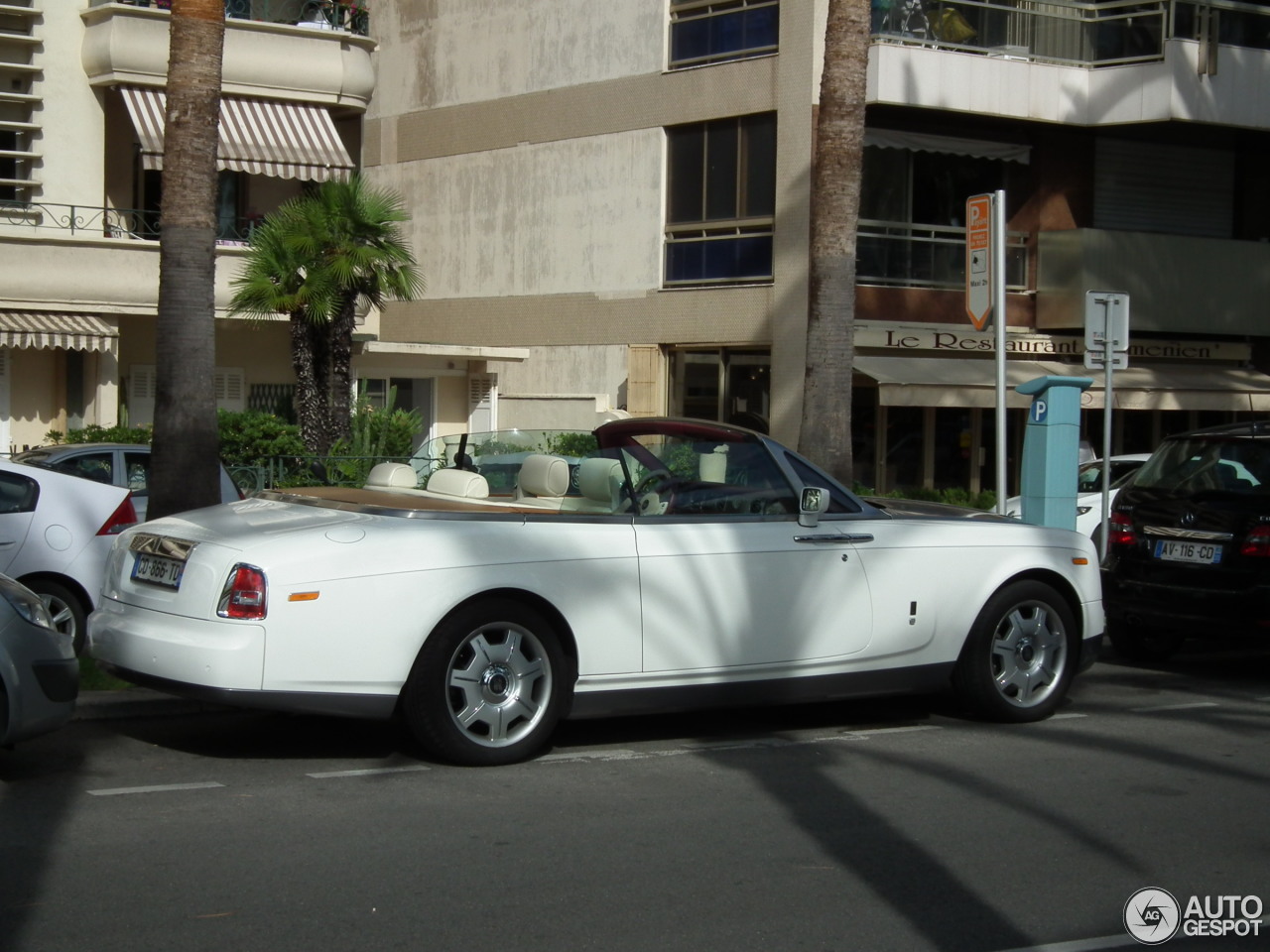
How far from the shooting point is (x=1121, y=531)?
10.9 metres

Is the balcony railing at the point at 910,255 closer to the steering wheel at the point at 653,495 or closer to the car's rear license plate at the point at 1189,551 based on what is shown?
the car's rear license plate at the point at 1189,551

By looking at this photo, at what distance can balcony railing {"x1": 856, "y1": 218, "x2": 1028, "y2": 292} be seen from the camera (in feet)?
Answer: 75.3

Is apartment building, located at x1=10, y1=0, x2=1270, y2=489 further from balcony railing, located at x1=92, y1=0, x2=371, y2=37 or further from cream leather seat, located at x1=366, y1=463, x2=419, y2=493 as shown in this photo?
cream leather seat, located at x1=366, y1=463, x2=419, y2=493

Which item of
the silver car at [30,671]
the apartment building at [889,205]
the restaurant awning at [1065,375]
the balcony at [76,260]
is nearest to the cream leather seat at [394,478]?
the silver car at [30,671]

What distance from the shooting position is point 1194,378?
2450 centimetres

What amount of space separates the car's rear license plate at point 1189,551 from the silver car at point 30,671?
721 centimetres

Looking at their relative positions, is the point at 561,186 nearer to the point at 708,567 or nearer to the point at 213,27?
the point at 213,27

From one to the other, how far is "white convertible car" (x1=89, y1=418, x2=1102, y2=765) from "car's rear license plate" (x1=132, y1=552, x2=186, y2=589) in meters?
0.01

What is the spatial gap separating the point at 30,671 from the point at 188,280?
16.5ft

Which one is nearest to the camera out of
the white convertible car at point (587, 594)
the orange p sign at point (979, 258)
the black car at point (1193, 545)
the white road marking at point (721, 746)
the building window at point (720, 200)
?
the white convertible car at point (587, 594)

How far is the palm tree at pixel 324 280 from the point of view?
18438 mm

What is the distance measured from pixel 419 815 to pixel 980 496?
16916 millimetres

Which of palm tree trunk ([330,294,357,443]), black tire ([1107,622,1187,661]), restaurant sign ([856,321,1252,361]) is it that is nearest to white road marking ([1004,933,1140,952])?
black tire ([1107,622,1187,661])

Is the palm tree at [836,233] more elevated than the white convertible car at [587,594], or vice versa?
the palm tree at [836,233]
